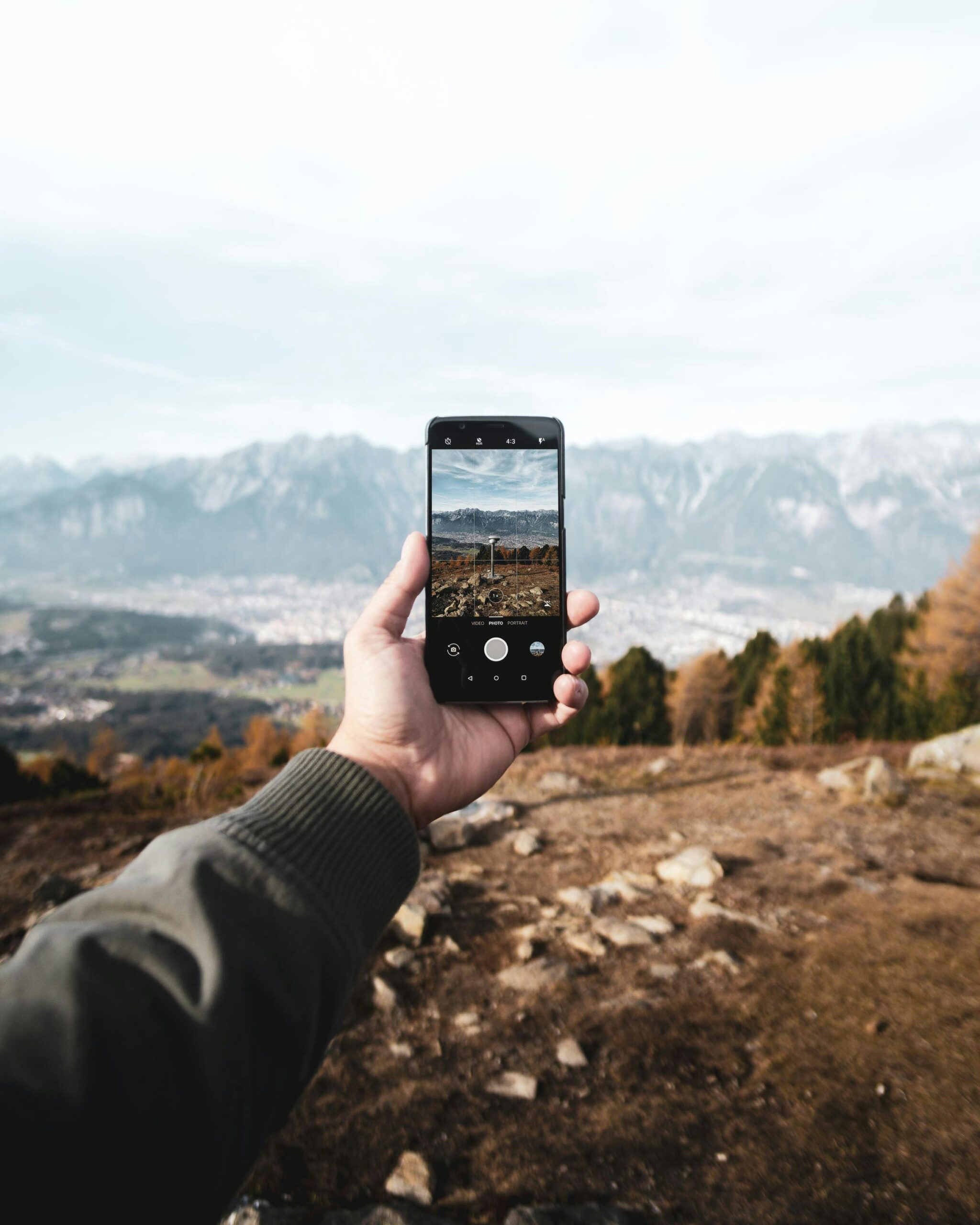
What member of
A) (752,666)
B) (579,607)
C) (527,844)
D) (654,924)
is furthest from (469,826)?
(752,666)

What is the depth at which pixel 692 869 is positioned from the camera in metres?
A: 8.55

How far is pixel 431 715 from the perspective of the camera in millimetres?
2736

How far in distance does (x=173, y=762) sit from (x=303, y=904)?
22.5 m

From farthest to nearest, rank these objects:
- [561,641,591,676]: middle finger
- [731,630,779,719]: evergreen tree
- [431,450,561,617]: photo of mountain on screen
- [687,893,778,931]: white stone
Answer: [731,630,779,719]: evergreen tree, [687,893,778,931]: white stone, [431,450,561,617]: photo of mountain on screen, [561,641,591,676]: middle finger

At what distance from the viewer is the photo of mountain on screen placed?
3.12 m

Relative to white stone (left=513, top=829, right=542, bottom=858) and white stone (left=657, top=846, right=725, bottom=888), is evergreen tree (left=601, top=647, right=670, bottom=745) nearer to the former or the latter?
white stone (left=513, top=829, right=542, bottom=858)

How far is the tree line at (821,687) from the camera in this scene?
27.1 metres

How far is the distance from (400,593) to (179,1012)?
73.5 inches

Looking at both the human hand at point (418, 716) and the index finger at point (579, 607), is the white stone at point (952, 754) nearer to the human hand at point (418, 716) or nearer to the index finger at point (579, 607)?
the index finger at point (579, 607)

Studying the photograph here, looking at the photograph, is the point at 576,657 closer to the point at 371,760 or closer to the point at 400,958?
the point at 371,760

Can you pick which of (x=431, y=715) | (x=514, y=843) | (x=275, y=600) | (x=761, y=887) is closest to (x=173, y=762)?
(x=514, y=843)

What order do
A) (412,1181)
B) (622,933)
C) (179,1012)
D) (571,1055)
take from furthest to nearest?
(622,933)
(571,1055)
(412,1181)
(179,1012)

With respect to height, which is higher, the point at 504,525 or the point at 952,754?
the point at 504,525

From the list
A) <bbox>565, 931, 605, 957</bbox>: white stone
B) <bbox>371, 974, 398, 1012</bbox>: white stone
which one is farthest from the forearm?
<bbox>565, 931, 605, 957</bbox>: white stone
